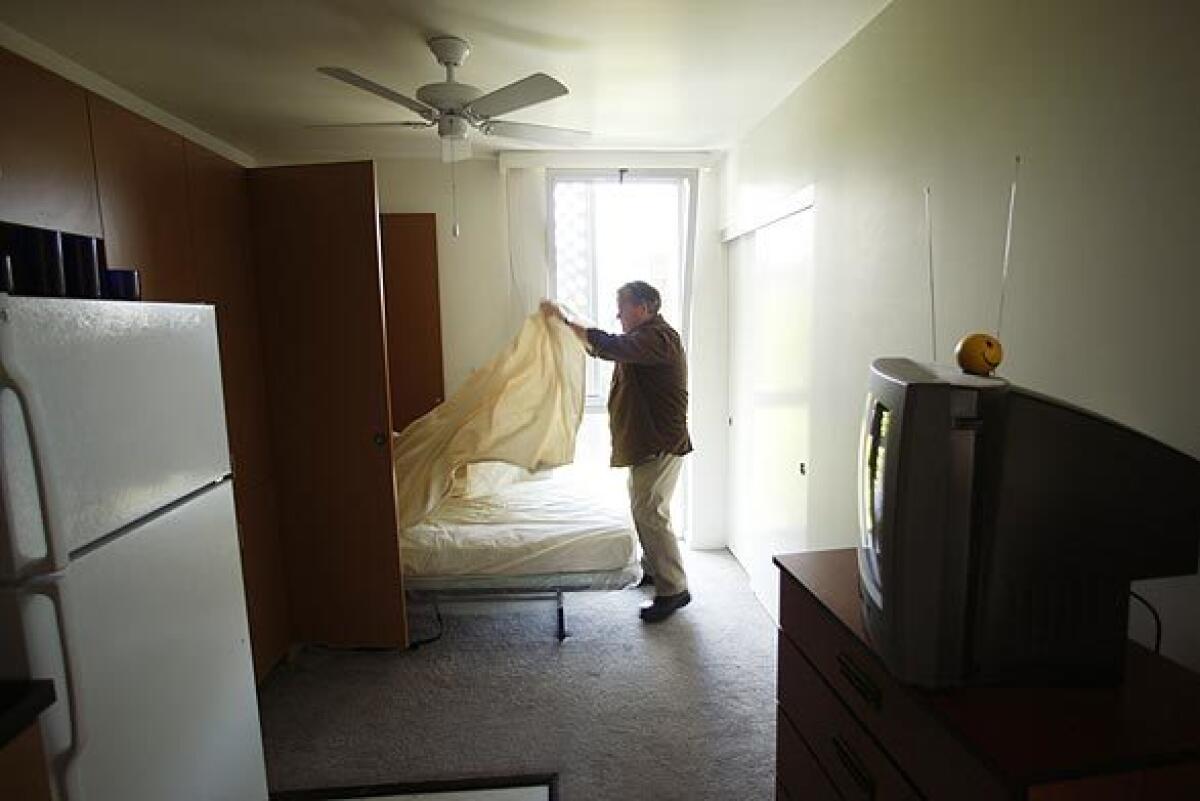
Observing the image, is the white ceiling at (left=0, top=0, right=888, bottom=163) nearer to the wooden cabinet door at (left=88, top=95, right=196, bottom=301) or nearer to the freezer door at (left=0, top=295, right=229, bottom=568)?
the wooden cabinet door at (left=88, top=95, right=196, bottom=301)

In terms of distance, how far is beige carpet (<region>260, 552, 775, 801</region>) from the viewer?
210 cm

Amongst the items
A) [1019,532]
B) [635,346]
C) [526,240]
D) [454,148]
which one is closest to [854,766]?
[1019,532]

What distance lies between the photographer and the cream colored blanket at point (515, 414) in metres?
3.16

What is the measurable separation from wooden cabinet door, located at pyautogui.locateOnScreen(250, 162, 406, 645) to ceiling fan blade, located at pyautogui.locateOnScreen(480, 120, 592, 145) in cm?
53

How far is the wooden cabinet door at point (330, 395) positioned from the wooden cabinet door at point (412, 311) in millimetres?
1169

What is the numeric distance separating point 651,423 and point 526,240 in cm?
155

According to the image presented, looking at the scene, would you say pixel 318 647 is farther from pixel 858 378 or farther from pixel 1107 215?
pixel 1107 215

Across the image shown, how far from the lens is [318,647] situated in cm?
290

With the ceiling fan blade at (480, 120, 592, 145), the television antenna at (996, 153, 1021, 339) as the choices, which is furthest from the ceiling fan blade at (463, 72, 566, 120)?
the television antenna at (996, 153, 1021, 339)

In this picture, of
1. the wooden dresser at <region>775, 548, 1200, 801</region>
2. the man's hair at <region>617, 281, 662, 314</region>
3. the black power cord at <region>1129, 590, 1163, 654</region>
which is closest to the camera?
the wooden dresser at <region>775, 548, 1200, 801</region>

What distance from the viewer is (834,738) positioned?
1278 mm

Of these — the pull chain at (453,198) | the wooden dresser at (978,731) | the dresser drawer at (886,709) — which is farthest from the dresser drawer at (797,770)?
the pull chain at (453,198)

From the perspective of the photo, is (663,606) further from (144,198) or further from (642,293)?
(144,198)

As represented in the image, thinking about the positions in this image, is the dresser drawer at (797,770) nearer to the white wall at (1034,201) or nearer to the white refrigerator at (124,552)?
the white wall at (1034,201)
